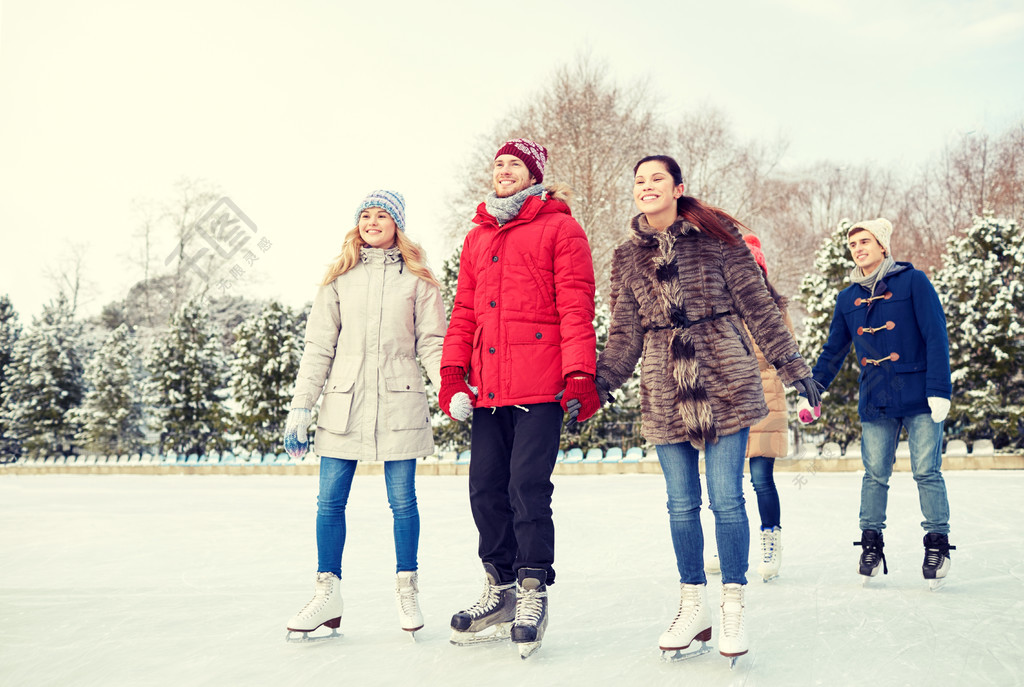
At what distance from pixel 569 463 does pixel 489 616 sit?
31.4 ft

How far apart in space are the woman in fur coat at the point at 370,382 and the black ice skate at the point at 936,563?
225 cm

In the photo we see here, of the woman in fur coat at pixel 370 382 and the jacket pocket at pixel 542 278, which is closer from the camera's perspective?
the jacket pocket at pixel 542 278

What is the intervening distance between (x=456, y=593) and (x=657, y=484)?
6.15 m

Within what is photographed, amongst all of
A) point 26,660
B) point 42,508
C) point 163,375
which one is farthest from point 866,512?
point 163,375

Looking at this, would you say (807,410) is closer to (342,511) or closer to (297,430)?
(342,511)

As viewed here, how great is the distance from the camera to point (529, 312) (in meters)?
3.01

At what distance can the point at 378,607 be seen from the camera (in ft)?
11.9

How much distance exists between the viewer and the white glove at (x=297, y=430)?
3139 millimetres

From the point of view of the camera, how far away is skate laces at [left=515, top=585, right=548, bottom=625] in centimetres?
281

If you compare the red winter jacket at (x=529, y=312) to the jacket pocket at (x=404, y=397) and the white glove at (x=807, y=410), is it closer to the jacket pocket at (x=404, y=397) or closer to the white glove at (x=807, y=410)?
the jacket pocket at (x=404, y=397)

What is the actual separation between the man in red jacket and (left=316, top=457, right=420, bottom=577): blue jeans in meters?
0.27

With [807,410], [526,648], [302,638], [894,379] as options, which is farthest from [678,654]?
[894,379]

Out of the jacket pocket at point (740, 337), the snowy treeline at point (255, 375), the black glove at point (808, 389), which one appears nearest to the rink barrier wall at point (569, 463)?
the snowy treeline at point (255, 375)

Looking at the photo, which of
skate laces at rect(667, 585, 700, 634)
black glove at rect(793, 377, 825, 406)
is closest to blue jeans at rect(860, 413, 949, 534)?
black glove at rect(793, 377, 825, 406)
